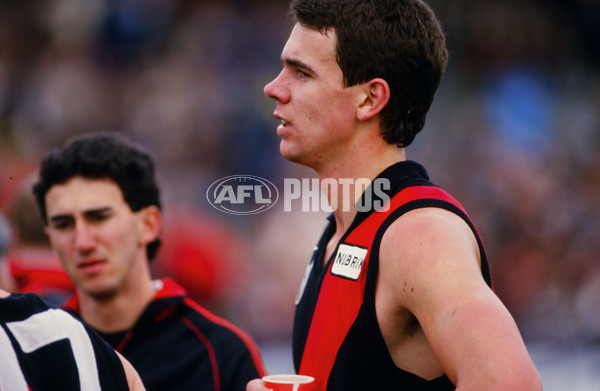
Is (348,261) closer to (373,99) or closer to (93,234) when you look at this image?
(373,99)

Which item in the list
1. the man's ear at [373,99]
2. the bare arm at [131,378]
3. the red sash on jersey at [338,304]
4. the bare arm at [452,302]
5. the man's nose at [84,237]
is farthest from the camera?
the man's nose at [84,237]

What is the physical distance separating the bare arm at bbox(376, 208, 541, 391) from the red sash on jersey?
96 millimetres

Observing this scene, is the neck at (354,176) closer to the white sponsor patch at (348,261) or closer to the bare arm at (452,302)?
the white sponsor patch at (348,261)

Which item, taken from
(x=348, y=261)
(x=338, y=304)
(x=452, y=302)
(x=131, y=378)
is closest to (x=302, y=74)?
(x=348, y=261)

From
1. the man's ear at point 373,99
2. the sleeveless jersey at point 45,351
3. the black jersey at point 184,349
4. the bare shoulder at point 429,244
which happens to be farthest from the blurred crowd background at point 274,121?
the sleeveless jersey at point 45,351

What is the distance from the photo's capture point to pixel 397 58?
2.44m

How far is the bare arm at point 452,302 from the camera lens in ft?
5.73

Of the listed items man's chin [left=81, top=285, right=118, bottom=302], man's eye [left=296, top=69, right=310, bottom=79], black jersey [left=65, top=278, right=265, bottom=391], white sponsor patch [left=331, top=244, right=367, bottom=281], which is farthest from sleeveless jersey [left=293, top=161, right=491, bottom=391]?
man's chin [left=81, top=285, right=118, bottom=302]

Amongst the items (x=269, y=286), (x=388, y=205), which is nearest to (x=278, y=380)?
(x=388, y=205)

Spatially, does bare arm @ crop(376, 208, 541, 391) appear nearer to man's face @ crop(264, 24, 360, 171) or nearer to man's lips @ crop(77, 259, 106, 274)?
man's face @ crop(264, 24, 360, 171)

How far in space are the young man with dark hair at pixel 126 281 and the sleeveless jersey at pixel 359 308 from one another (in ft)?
2.99

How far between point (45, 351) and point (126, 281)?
6.09 ft

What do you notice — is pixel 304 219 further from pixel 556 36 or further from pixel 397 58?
pixel 556 36

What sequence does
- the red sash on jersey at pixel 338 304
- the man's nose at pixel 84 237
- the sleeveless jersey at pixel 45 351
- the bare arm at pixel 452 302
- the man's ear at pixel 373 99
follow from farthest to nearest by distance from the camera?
the man's nose at pixel 84 237, the man's ear at pixel 373 99, the red sash on jersey at pixel 338 304, the bare arm at pixel 452 302, the sleeveless jersey at pixel 45 351
